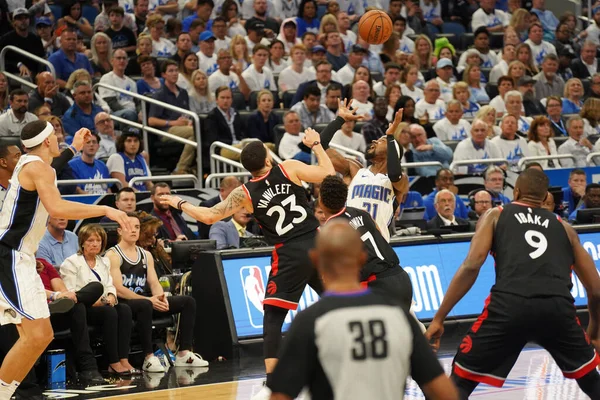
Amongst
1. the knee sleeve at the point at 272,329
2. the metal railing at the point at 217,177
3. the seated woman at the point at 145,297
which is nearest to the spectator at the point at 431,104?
the metal railing at the point at 217,177

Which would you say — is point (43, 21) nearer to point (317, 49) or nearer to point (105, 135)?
point (105, 135)

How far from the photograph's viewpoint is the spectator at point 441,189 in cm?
1475

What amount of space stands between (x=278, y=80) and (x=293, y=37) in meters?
1.62

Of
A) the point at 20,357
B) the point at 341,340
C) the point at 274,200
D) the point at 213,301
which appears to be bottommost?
the point at 213,301

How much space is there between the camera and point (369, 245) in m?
8.43

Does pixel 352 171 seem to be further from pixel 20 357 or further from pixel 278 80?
pixel 278 80

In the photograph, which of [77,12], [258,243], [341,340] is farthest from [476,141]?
[341,340]

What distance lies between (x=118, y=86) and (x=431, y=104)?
5.13m

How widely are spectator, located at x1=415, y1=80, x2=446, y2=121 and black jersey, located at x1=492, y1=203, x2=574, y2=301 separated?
11.3 m

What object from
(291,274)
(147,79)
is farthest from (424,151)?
(291,274)

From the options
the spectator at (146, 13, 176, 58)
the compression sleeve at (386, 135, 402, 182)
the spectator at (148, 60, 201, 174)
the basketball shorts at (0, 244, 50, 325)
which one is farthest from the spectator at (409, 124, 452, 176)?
the basketball shorts at (0, 244, 50, 325)

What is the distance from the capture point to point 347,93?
17.7m

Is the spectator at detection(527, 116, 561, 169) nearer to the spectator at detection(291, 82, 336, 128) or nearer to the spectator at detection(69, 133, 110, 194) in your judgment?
the spectator at detection(291, 82, 336, 128)

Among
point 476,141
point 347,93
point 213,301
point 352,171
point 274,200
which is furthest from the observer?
point 347,93
